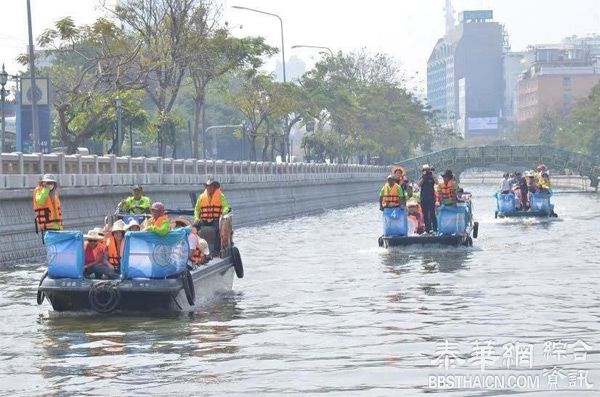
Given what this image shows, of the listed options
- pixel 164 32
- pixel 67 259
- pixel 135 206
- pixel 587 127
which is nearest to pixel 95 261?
pixel 67 259

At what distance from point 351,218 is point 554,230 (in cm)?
2050

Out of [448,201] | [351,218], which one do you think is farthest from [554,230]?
[351,218]

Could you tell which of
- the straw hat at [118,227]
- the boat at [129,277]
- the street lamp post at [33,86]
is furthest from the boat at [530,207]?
the boat at [129,277]

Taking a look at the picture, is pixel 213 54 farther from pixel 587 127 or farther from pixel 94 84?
pixel 587 127

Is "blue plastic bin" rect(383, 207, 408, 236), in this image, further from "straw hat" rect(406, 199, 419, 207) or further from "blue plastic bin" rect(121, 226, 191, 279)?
"blue plastic bin" rect(121, 226, 191, 279)

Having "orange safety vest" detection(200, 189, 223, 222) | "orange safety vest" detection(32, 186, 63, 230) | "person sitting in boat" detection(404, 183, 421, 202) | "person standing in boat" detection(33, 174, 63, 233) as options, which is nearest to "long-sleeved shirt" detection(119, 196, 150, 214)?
"orange safety vest" detection(200, 189, 223, 222)

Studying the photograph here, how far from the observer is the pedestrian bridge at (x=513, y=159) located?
141 meters

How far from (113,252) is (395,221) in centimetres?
1499

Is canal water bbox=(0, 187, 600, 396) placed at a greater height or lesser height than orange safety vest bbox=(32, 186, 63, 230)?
lesser

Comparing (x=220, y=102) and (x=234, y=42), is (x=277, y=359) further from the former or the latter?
A: (x=220, y=102)

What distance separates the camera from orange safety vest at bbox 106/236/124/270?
23281 mm

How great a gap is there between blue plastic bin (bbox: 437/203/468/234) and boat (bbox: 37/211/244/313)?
15621 mm

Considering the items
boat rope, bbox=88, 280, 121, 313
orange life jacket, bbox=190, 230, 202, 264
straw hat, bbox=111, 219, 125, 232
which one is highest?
straw hat, bbox=111, 219, 125, 232

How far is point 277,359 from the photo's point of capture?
60.0ft
